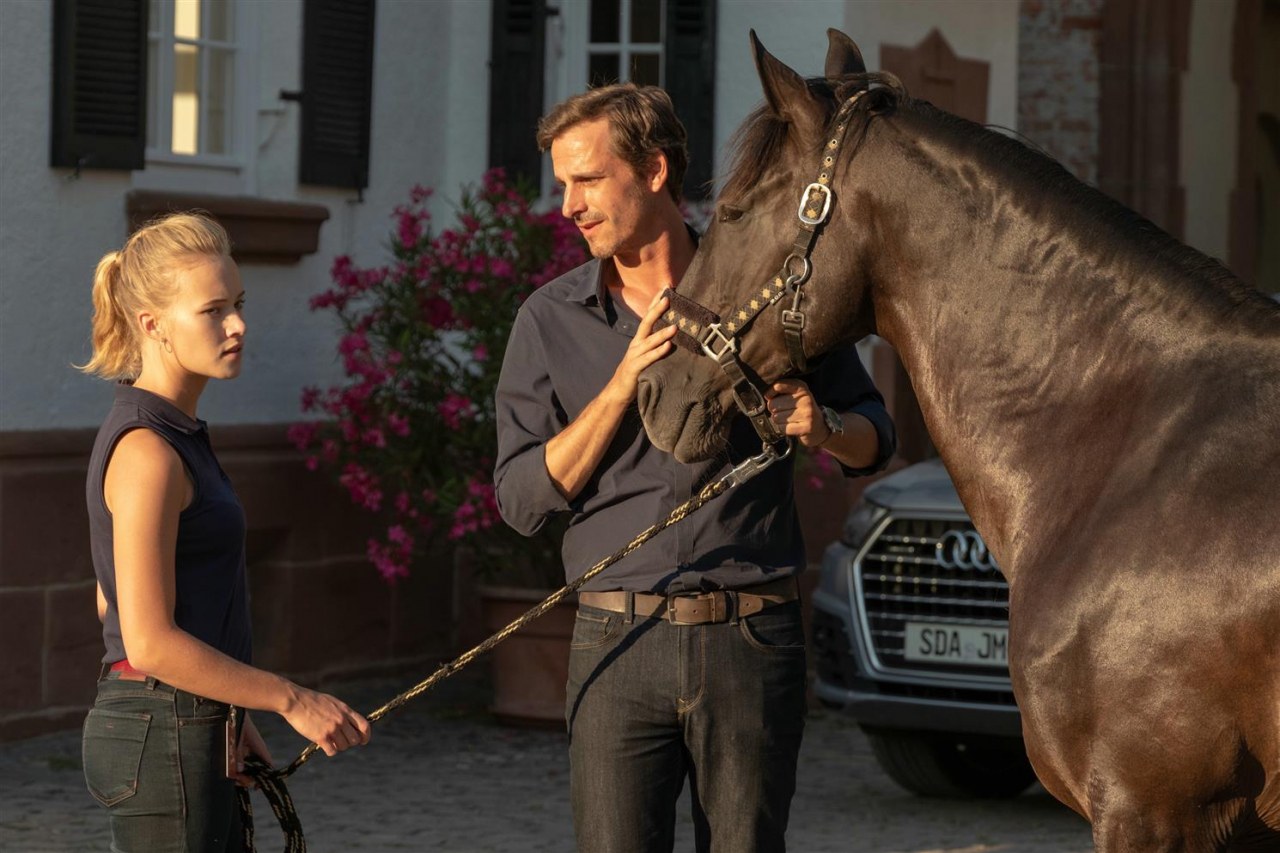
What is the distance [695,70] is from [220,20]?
86.7 inches

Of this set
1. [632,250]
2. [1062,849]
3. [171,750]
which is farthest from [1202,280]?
[1062,849]

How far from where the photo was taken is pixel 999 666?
265 inches

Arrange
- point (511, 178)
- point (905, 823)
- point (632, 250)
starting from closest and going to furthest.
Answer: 1. point (632, 250)
2. point (905, 823)
3. point (511, 178)

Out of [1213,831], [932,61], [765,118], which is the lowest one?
[1213,831]

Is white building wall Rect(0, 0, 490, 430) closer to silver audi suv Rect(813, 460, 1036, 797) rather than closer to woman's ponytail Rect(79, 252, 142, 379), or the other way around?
silver audi suv Rect(813, 460, 1036, 797)

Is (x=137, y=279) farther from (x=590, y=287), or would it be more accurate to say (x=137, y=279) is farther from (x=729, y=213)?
(x=729, y=213)

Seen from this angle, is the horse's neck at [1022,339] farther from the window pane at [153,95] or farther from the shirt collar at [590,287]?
the window pane at [153,95]

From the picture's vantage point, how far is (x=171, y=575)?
3.26 metres

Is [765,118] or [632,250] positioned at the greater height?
[765,118]

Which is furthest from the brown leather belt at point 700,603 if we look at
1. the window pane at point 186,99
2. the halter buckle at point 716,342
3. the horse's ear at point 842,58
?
the window pane at point 186,99

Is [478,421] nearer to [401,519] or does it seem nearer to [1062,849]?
[401,519]

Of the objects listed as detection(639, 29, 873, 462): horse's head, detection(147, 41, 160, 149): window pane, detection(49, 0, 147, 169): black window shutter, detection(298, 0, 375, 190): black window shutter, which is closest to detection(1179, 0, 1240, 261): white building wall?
detection(298, 0, 375, 190): black window shutter

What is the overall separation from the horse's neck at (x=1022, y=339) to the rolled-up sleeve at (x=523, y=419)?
64 cm

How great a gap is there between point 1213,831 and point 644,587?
1.04 metres
